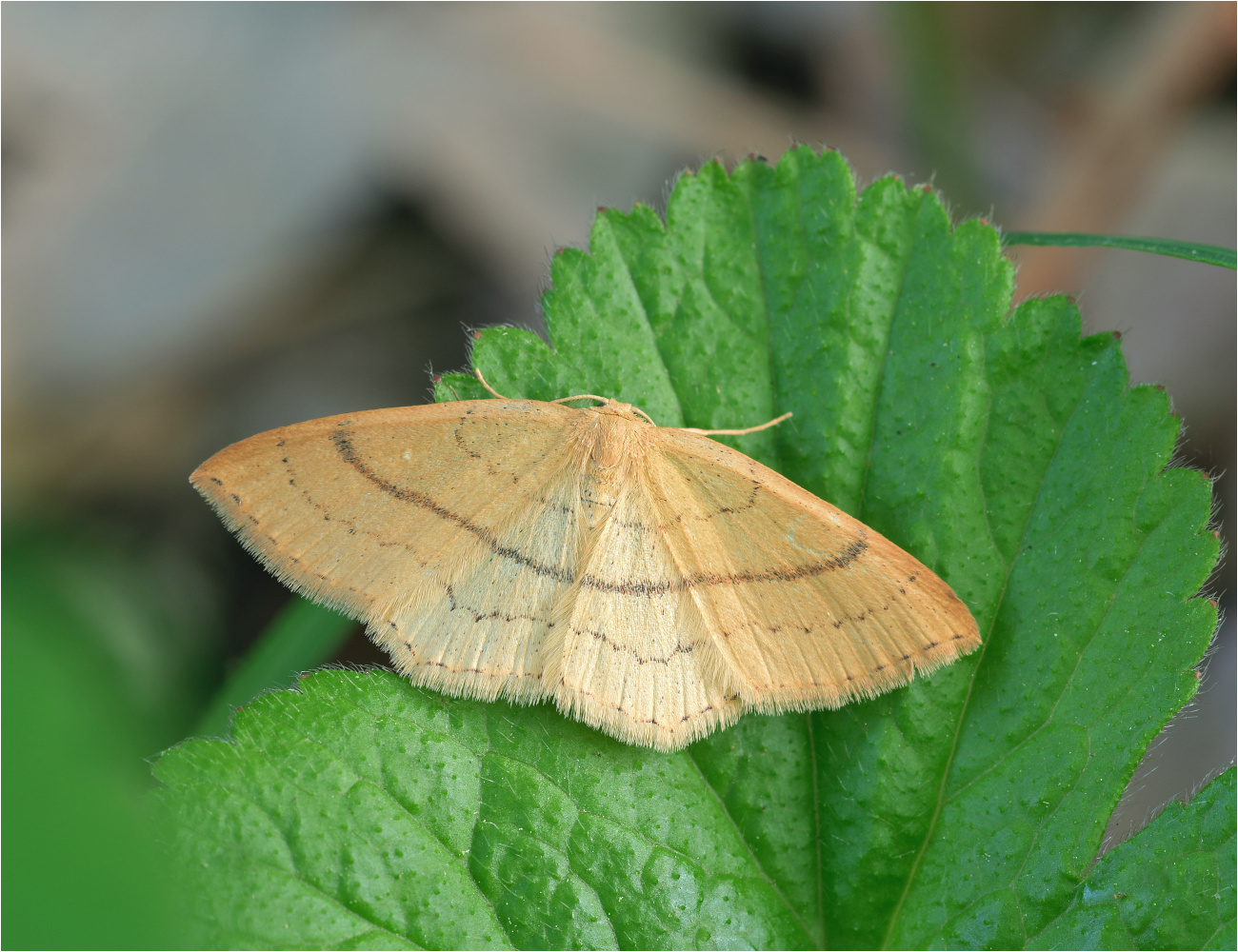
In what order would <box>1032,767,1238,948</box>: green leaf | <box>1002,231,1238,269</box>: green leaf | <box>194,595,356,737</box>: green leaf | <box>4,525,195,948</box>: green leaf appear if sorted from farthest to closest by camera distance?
<box>194,595,356,737</box>: green leaf < <box>1002,231,1238,269</box>: green leaf < <box>1032,767,1238,948</box>: green leaf < <box>4,525,195,948</box>: green leaf

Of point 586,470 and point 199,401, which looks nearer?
point 586,470

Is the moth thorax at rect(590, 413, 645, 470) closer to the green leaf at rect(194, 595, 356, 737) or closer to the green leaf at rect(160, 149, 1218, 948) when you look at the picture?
the green leaf at rect(160, 149, 1218, 948)

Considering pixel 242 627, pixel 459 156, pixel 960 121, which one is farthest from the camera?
pixel 459 156

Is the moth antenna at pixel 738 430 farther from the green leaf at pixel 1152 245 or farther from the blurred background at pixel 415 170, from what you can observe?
the blurred background at pixel 415 170

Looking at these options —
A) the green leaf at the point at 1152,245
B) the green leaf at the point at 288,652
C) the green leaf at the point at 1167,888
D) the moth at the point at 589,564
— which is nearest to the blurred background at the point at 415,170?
the green leaf at the point at 288,652

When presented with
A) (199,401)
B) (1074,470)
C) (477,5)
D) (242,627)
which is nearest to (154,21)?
(477,5)

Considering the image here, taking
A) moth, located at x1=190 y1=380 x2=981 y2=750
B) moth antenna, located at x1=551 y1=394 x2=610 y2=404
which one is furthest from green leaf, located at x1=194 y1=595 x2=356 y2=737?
moth antenna, located at x1=551 y1=394 x2=610 y2=404

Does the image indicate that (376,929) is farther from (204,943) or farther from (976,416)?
(976,416)
